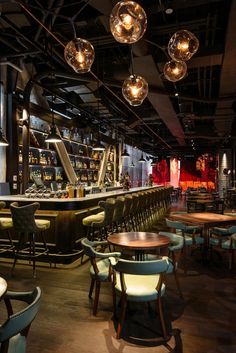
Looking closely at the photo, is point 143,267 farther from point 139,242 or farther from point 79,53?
point 79,53

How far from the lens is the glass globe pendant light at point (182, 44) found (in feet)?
9.68

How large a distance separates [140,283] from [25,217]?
221 cm

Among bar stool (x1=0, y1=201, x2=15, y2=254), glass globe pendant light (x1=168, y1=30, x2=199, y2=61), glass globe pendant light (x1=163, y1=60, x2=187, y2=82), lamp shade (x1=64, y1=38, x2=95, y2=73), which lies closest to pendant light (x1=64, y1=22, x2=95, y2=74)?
lamp shade (x1=64, y1=38, x2=95, y2=73)

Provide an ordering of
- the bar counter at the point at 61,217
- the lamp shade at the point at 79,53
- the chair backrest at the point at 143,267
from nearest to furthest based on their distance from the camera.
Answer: the chair backrest at the point at 143,267 → the lamp shade at the point at 79,53 → the bar counter at the point at 61,217

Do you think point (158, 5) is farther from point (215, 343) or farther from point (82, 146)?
point (82, 146)

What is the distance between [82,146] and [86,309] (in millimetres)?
8273

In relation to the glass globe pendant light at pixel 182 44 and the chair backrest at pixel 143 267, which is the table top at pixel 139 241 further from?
the glass globe pendant light at pixel 182 44

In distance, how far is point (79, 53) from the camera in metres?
3.24

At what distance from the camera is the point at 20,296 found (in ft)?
5.67

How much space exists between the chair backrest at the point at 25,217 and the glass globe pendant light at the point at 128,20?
2707 mm

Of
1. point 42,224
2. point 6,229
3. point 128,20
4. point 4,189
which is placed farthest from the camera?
point 4,189

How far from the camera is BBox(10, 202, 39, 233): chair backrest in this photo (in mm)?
4281

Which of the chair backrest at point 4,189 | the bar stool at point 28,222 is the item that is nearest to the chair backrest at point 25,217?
the bar stool at point 28,222

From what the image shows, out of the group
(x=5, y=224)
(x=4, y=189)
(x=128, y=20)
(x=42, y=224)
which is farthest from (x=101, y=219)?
(x=128, y=20)
